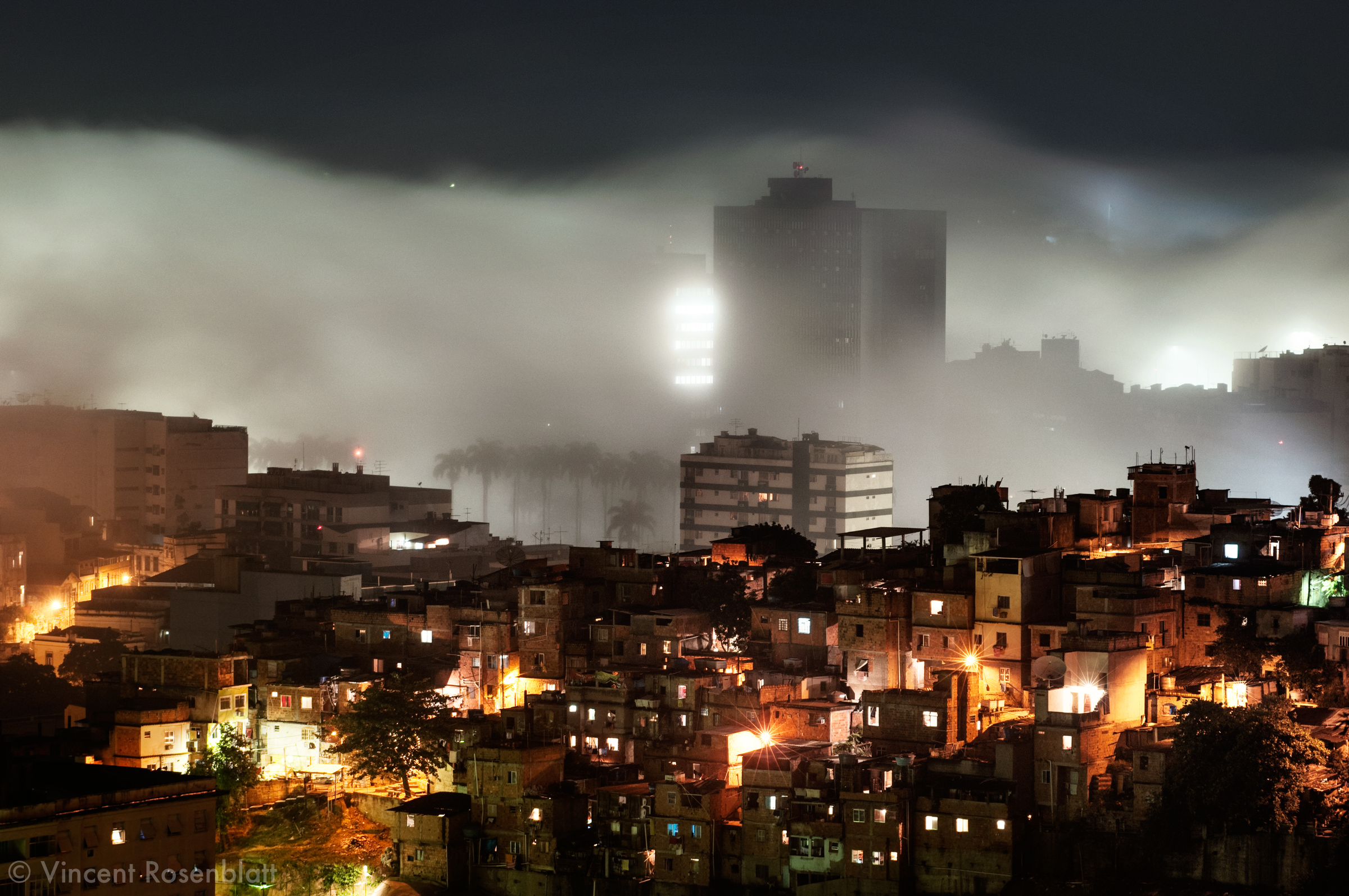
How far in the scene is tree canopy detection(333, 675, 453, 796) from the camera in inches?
1023

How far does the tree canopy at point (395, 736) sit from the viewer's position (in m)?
26.0

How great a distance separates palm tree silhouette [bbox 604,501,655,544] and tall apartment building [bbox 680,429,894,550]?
5556 mm

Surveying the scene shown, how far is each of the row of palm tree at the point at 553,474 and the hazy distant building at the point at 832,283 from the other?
15.7 m

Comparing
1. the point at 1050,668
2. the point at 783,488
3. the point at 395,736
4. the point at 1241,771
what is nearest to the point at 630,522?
the point at 783,488

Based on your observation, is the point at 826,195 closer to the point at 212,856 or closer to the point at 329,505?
the point at 329,505

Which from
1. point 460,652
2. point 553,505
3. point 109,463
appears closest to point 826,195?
point 553,505

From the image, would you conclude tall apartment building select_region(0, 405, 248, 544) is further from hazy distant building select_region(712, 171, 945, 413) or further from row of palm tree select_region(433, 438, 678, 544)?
hazy distant building select_region(712, 171, 945, 413)

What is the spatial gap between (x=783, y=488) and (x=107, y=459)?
2195 cm

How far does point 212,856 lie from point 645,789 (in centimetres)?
583

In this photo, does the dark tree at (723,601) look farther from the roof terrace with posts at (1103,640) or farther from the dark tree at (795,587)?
the roof terrace with posts at (1103,640)

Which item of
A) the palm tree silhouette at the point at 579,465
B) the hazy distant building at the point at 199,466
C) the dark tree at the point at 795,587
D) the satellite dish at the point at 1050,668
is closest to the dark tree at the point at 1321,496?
the dark tree at the point at 795,587

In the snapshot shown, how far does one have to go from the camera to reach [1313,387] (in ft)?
196

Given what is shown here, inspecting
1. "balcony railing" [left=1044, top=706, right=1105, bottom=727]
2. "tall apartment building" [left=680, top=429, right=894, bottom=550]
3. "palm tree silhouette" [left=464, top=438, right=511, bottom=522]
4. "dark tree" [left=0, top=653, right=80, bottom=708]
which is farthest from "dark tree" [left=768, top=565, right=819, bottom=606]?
"palm tree silhouette" [left=464, top=438, right=511, bottom=522]

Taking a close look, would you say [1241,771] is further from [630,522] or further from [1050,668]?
[630,522]
